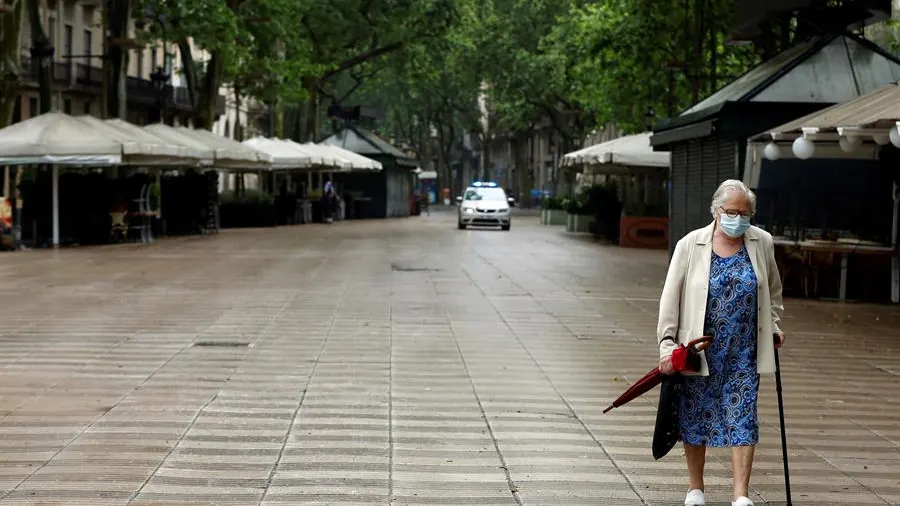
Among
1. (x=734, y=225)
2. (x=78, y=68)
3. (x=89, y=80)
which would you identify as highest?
(x=78, y=68)

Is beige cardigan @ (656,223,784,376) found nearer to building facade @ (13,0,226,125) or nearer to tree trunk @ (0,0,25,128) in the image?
tree trunk @ (0,0,25,128)

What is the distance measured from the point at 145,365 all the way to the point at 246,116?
68.2 meters

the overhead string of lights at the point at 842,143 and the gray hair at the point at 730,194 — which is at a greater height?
the overhead string of lights at the point at 842,143

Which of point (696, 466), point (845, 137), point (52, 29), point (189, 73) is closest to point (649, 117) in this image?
point (189, 73)

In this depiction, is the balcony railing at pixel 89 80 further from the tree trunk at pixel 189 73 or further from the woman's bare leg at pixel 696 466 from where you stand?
the woman's bare leg at pixel 696 466

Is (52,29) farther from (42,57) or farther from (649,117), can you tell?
(649,117)

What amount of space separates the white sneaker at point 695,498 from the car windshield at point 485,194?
38996 millimetres

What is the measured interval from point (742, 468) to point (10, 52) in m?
25.5

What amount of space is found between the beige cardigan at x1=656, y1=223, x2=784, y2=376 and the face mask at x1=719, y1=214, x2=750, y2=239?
0.29 feet

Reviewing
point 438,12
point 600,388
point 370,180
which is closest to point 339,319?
point 600,388

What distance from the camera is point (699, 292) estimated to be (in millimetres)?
6031

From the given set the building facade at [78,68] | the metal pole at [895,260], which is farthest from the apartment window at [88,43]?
the metal pole at [895,260]

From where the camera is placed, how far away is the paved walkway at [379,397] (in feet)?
21.9

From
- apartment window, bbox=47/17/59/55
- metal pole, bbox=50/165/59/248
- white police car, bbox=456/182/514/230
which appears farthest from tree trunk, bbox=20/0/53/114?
apartment window, bbox=47/17/59/55
